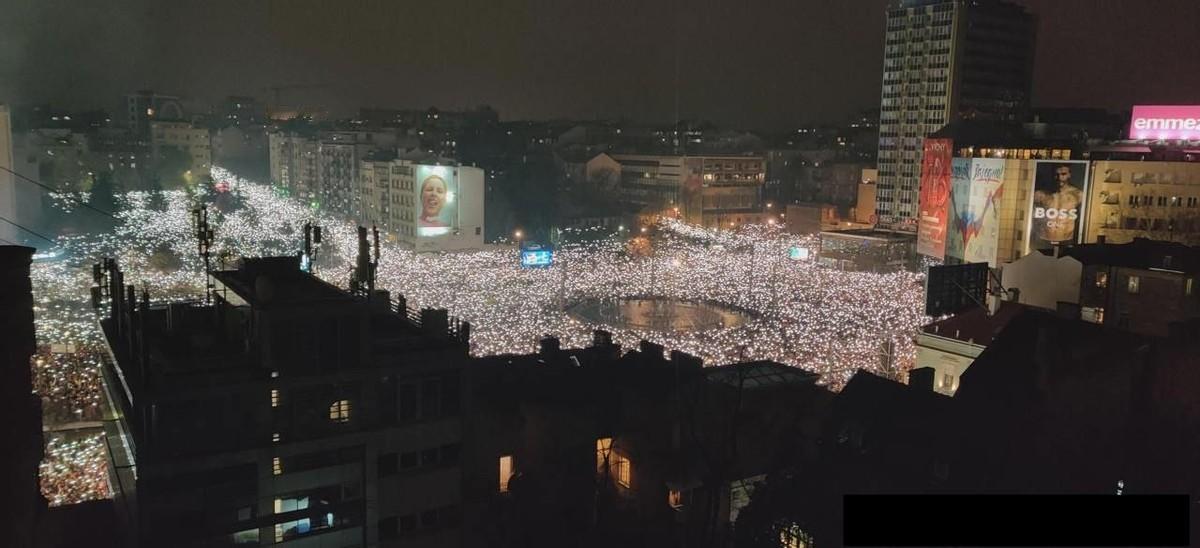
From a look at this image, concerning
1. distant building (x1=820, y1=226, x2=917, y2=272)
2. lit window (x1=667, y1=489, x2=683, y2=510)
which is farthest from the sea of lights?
lit window (x1=667, y1=489, x2=683, y2=510)

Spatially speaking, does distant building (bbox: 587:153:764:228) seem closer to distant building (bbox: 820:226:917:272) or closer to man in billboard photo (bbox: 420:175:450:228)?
distant building (bbox: 820:226:917:272)

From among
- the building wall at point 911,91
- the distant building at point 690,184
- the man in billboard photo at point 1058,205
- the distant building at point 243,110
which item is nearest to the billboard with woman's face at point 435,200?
the distant building at point 690,184

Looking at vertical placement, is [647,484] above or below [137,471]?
below

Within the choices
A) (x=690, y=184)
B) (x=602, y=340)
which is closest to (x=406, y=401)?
(x=602, y=340)

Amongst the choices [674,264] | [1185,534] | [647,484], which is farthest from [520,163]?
[1185,534]

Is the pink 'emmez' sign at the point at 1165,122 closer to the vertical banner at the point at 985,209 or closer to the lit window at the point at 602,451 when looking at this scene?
the vertical banner at the point at 985,209

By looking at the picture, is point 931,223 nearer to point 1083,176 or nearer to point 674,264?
point 1083,176
